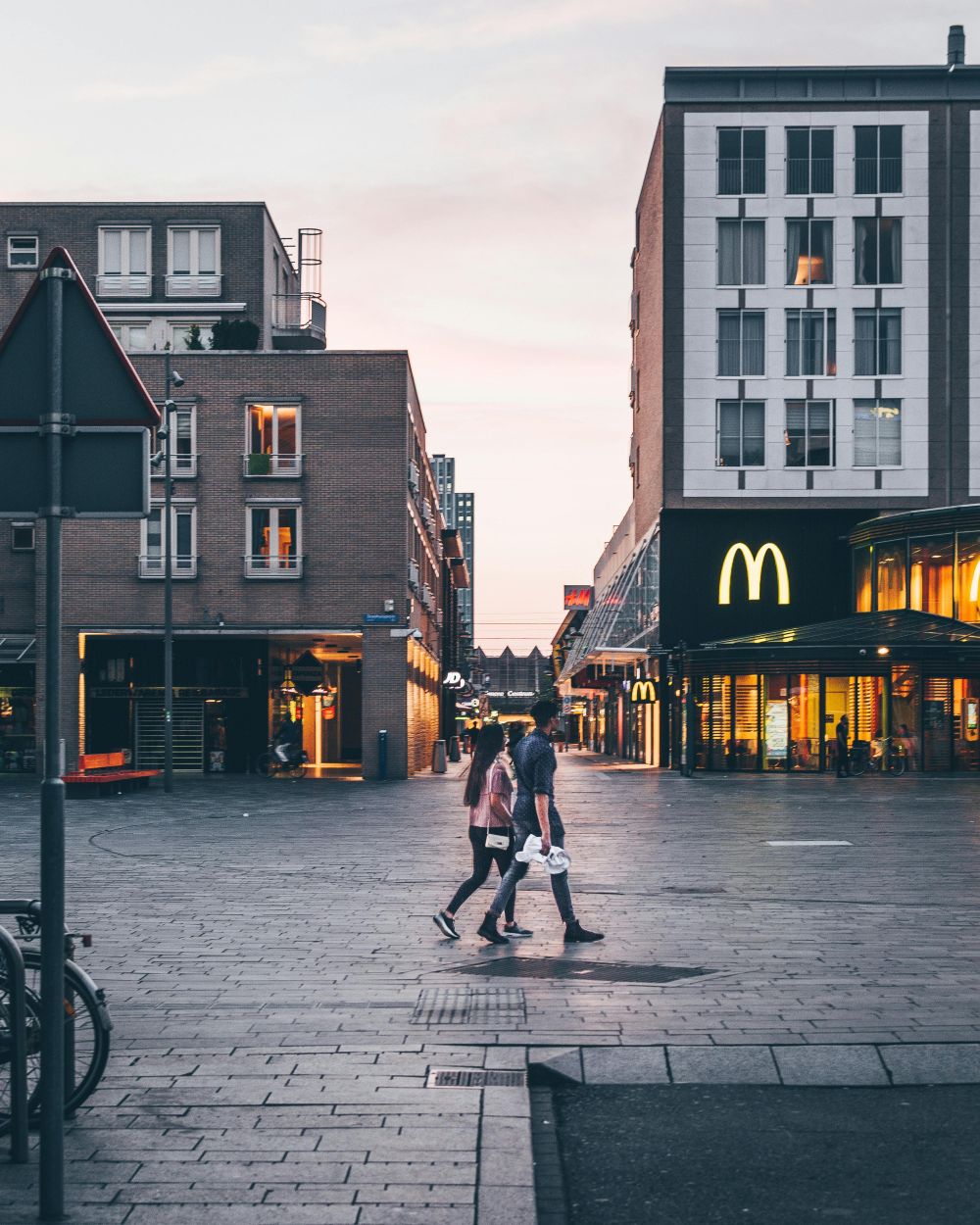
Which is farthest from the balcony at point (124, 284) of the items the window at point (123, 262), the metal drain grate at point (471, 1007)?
the metal drain grate at point (471, 1007)

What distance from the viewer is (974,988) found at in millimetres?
8836

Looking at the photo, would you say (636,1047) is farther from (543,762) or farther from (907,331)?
(907,331)

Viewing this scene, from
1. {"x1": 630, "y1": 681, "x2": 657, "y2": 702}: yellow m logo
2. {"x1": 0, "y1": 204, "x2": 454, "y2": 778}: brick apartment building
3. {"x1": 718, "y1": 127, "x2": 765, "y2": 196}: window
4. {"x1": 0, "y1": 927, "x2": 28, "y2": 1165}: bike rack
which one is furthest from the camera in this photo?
{"x1": 630, "y1": 681, "x2": 657, "y2": 702}: yellow m logo

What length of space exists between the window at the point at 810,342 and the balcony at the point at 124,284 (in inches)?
816

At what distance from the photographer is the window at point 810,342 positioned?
47.5m

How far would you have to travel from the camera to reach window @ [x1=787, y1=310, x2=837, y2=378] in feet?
156

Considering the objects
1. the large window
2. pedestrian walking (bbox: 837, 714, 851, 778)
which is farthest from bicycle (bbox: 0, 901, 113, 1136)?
the large window

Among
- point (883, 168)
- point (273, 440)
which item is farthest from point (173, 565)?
point (883, 168)

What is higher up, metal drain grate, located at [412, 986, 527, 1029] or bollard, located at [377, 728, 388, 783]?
metal drain grate, located at [412, 986, 527, 1029]

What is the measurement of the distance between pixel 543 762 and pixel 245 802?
1862 cm

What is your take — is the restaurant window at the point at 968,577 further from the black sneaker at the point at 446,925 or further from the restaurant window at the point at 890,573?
the black sneaker at the point at 446,925

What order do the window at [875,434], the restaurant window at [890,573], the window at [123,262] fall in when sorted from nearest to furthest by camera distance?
the restaurant window at [890,573]
the window at [123,262]
the window at [875,434]

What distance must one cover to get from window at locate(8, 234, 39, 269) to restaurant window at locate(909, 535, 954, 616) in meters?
28.7

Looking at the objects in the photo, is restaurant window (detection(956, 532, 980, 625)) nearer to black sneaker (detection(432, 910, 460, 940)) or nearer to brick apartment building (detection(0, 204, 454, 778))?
brick apartment building (detection(0, 204, 454, 778))
